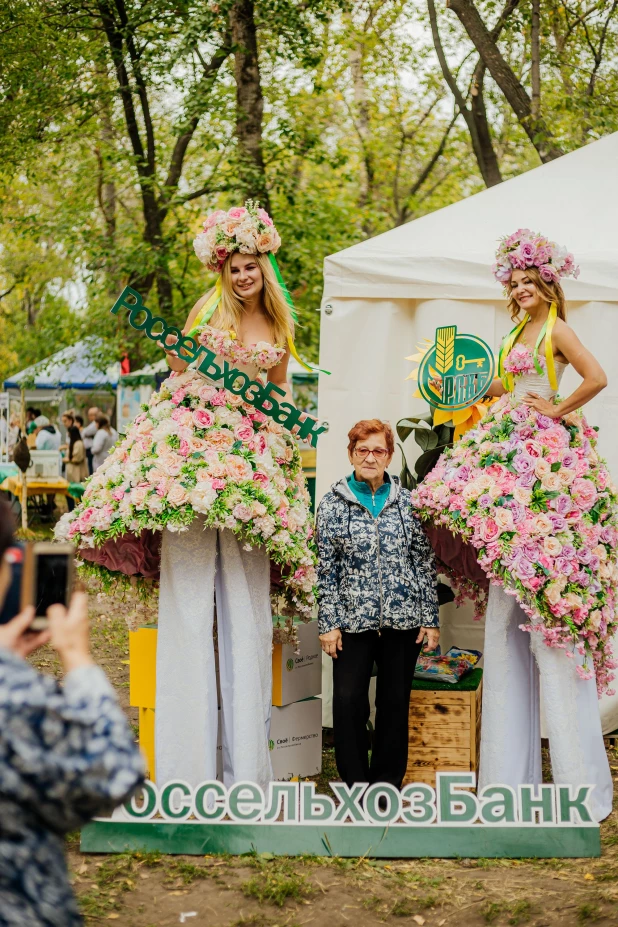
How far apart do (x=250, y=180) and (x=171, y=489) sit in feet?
24.0

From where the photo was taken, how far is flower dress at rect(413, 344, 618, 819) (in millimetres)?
3896

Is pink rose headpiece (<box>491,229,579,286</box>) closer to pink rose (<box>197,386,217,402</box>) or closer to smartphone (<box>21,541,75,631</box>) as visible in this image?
pink rose (<box>197,386,217,402</box>)

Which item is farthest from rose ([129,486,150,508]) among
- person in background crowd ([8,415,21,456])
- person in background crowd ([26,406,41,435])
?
person in background crowd ([26,406,41,435])

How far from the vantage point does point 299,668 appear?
4.64 metres

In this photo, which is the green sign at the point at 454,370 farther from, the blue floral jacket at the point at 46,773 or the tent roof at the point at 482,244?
the blue floral jacket at the point at 46,773

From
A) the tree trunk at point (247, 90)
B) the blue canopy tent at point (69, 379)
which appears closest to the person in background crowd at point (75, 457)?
the blue canopy tent at point (69, 379)

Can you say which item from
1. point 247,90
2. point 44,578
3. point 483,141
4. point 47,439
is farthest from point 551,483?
point 47,439

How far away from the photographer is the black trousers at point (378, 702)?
4.25 metres

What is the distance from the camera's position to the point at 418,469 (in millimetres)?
5070

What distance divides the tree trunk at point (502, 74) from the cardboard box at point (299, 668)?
4625mm

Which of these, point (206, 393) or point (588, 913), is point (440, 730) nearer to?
point (588, 913)

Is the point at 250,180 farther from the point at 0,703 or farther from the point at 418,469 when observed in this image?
the point at 0,703

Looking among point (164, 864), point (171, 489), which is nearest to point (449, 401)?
point (171, 489)

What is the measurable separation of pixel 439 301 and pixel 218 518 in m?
1.94
